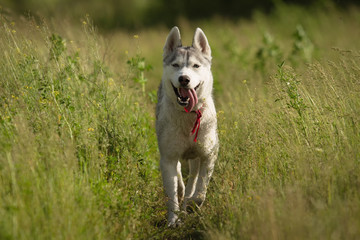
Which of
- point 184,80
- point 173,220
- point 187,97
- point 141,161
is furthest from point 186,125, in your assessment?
point 173,220

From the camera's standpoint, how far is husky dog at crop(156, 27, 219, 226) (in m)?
4.51

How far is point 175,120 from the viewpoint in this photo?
4.67m

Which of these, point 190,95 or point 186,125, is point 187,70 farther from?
point 186,125

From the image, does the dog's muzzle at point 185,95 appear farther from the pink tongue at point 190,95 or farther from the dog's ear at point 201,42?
the dog's ear at point 201,42

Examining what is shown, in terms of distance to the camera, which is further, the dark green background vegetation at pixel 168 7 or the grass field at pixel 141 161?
the dark green background vegetation at pixel 168 7

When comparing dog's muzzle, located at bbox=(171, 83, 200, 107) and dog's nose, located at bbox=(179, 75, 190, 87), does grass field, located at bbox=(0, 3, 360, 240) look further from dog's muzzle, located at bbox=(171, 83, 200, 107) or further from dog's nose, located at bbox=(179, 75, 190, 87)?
dog's nose, located at bbox=(179, 75, 190, 87)

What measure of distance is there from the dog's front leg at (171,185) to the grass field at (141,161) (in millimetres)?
154

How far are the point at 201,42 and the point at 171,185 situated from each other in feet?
5.95


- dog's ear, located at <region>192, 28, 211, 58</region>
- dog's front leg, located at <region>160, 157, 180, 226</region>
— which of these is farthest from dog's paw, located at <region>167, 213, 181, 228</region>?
dog's ear, located at <region>192, 28, 211, 58</region>

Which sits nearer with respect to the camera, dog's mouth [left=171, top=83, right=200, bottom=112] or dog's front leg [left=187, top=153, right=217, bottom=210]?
dog's mouth [left=171, top=83, right=200, bottom=112]

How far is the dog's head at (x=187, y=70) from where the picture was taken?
4418 millimetres

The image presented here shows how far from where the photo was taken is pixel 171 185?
4.54m

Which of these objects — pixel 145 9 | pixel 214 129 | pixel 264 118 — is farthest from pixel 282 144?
pixel 145 9

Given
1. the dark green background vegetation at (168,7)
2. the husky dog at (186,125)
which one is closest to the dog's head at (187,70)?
the husky dog at (186,125)
